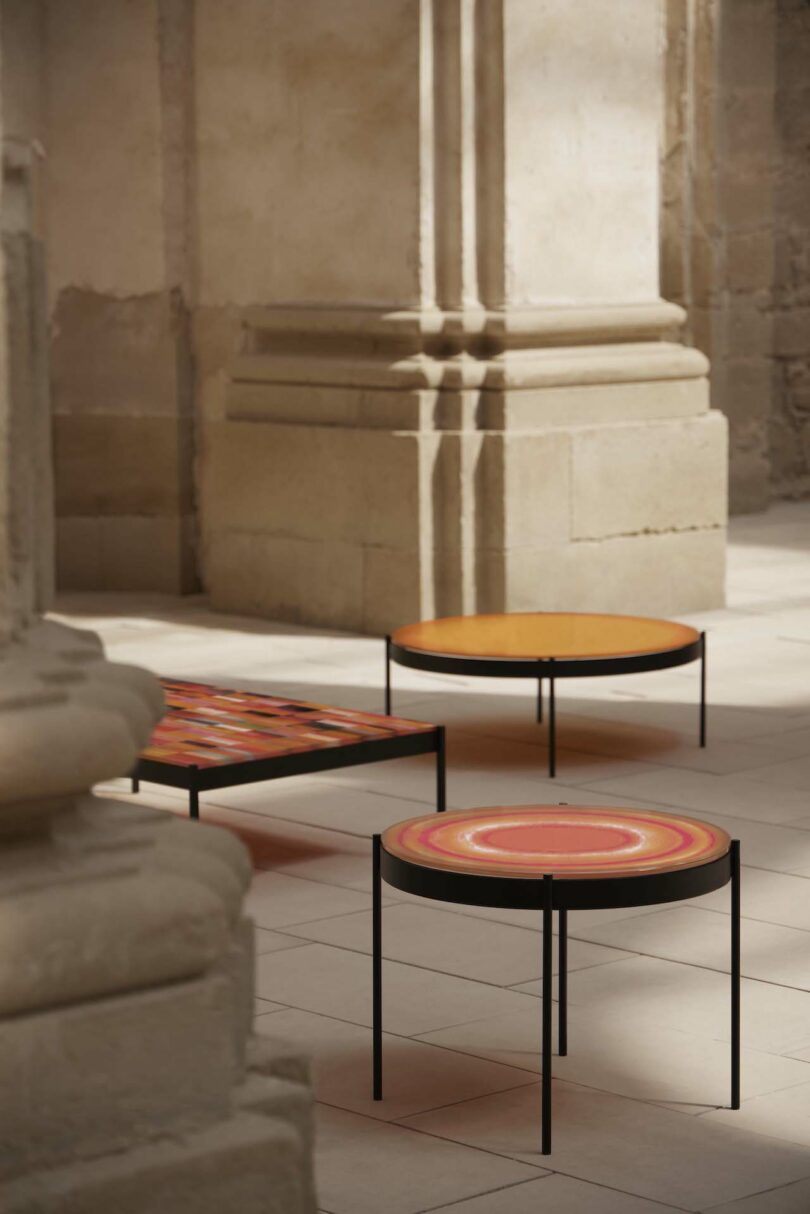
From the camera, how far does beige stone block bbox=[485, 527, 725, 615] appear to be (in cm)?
1054

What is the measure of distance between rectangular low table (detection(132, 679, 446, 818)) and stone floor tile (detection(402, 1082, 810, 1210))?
188 centimetres

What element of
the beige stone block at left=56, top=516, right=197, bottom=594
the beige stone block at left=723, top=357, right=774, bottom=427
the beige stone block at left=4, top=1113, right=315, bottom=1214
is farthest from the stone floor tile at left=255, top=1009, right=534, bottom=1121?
the beige stone block at left=723, top=357, right=774, bottom=427

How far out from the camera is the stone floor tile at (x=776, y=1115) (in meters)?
4.27

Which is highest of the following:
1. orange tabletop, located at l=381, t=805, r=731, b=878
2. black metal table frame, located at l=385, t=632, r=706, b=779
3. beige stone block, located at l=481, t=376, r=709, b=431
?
beige stone block, located at l=481, t=376, r=709, b=431

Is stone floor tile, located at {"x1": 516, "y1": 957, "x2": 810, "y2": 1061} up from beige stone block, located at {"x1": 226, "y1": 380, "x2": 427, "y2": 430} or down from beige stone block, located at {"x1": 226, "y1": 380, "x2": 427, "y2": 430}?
down

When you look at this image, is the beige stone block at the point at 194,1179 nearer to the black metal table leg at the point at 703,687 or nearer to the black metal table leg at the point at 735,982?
the black metal table leg at the point at 735,982

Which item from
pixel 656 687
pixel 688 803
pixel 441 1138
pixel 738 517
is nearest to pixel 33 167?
pixel 441 1138

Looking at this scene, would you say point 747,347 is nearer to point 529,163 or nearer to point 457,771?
point 529,163

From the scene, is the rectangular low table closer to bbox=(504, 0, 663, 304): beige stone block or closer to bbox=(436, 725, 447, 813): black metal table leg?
bbox=(436, 725, 447, 813): black metal table leg

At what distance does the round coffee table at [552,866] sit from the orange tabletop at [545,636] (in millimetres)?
2760

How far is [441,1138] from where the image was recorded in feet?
14.0

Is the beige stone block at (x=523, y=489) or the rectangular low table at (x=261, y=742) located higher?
the beige stone block at (x=523, y=489)

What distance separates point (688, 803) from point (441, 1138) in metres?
3.03

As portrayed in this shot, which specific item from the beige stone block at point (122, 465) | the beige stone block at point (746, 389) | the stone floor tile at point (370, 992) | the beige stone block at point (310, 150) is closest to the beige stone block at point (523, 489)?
the beige stone block at point (310, 150)
